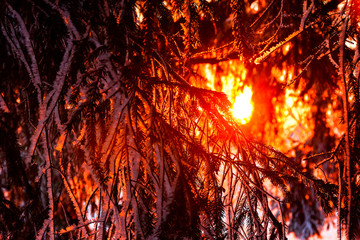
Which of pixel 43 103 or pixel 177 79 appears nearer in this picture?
pixel 43 103

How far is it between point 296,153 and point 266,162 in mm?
4149

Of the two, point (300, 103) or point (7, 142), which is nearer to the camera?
point (7, 142)

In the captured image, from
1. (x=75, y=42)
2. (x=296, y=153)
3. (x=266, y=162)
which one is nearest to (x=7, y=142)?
(x=75, y=42)

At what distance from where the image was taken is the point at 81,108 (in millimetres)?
949

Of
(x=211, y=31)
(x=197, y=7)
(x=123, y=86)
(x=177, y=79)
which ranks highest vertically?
(x=211, y=31)

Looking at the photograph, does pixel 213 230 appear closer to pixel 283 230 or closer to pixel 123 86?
pixel 283 230

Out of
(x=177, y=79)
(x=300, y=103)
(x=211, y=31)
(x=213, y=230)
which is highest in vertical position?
(x=300, y=103)

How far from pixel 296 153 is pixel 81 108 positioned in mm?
5077

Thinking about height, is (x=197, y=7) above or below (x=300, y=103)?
below

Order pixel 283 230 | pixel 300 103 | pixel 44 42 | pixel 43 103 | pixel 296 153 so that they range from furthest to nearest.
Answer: pixel 296 153, pixel 300 103, pixel 44 42, pixel 283 230, pixel 43 103

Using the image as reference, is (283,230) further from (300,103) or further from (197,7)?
(300,103)

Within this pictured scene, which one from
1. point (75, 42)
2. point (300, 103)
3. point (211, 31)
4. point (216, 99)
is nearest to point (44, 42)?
point (75, 42)

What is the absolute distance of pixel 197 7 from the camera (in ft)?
4.92

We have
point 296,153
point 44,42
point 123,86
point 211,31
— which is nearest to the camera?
point 123,86
